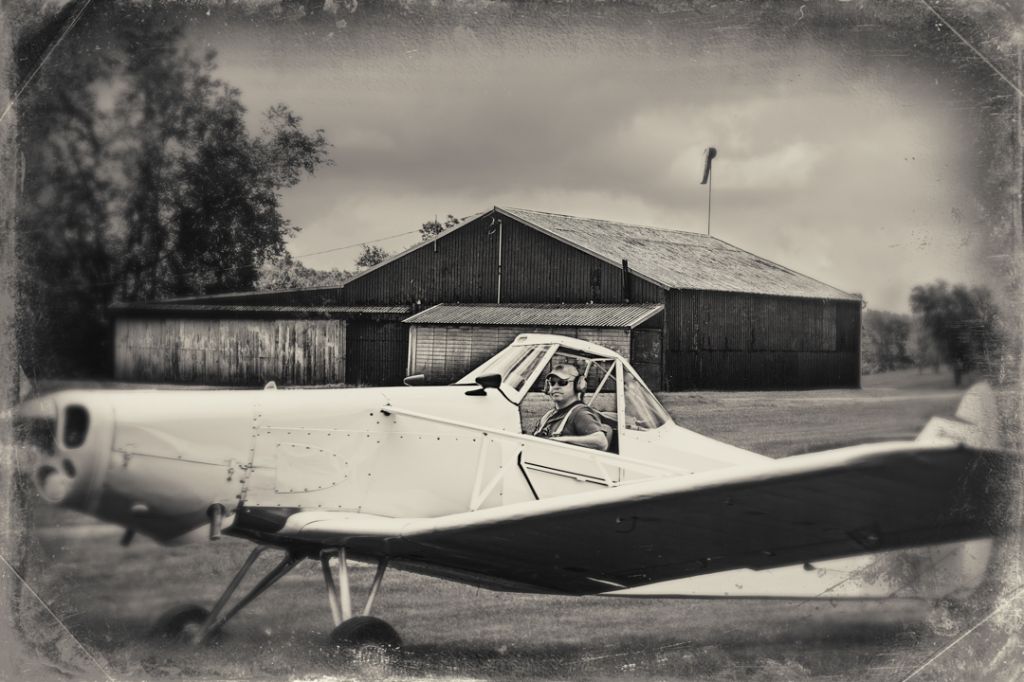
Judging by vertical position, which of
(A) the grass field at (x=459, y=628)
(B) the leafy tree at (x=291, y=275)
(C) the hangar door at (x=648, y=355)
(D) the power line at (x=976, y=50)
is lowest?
(A) the grass field at (x=459, y=628)

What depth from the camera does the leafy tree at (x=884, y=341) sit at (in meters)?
4.25

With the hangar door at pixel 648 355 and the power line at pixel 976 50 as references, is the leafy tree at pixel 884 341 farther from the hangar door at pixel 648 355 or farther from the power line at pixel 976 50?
the power line at pixel 976 50

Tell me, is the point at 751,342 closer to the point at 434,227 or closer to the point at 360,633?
the point at 434,227

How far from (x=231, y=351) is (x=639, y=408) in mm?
2146

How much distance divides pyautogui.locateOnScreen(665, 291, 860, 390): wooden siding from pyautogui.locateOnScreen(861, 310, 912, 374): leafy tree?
0.10m

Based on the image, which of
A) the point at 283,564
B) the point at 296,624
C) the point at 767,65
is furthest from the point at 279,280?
the point at 767,65

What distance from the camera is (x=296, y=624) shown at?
154 inches

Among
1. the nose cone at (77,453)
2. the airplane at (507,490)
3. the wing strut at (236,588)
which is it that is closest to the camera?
the airplane at (507,490)

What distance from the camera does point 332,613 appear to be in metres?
3.66

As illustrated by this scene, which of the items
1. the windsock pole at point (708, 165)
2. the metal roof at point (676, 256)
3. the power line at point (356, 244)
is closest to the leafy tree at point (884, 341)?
the metal roof at point (676, 256)

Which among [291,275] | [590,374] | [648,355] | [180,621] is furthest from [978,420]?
[180,621]

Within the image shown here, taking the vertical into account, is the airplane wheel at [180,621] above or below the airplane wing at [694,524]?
below

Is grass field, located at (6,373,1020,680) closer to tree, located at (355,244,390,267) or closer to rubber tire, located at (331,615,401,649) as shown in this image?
rubber tire, located at (331,615,401,649)

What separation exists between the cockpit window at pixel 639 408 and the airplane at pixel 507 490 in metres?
0.01
